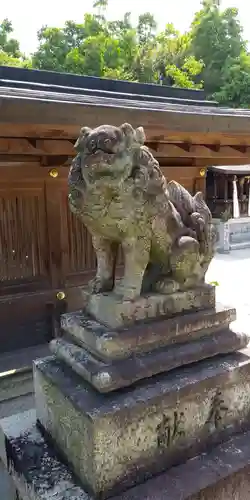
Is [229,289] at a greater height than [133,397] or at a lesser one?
lesser

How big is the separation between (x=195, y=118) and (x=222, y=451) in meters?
2.89

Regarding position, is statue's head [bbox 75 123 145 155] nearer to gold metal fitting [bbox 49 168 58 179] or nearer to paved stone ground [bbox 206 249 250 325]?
gold metal fitting [bbox 49 168 58 179]

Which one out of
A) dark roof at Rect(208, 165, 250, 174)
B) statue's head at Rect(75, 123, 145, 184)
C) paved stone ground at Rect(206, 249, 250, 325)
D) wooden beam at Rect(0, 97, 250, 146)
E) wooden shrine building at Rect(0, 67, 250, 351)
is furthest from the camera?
dark roof at Rect(208, 165, 250, 174)

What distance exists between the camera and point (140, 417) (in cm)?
172

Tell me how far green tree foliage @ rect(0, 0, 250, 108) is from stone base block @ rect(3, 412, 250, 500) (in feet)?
72.2

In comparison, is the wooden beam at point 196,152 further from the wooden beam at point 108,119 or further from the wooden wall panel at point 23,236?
the wooden wall panel at point 23,236

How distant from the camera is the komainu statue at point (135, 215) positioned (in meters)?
1.68

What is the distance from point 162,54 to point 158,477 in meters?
27.7

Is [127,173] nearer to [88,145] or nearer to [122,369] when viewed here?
[88,145]

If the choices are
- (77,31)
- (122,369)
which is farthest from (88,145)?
(77,31)

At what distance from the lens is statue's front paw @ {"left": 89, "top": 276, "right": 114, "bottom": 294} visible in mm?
2027

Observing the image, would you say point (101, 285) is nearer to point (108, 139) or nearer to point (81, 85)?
point (108, 139)

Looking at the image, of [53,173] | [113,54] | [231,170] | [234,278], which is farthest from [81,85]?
[113,54]

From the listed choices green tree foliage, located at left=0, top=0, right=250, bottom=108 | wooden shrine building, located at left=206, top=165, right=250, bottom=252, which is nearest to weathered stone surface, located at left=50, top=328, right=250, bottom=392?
wooden shrine building, located at left=206, top=165, right=250, bottom=252
